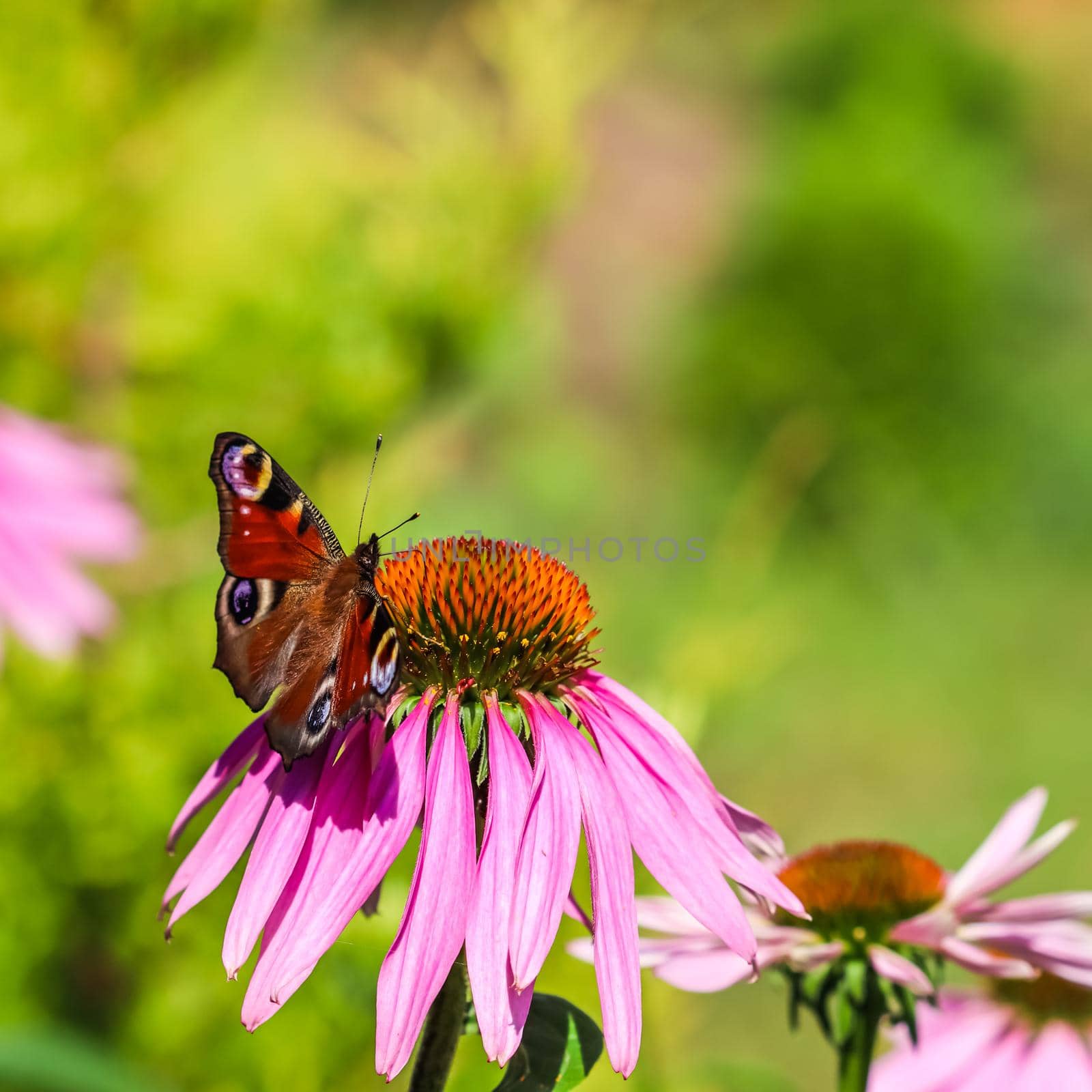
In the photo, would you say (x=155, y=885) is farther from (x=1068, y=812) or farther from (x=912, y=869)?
(x=1068, y=812)

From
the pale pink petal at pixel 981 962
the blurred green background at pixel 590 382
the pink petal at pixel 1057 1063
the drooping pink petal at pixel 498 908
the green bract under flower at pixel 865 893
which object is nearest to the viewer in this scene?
the drooping pink petal at pixel 498 908

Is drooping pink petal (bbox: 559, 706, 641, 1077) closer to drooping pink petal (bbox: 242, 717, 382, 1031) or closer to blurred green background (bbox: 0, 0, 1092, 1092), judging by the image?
drooping pink petal (bbox: 242, 717, 382, 1031)

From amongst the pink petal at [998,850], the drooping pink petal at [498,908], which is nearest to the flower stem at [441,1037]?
the drooping pink petal at [498,908]

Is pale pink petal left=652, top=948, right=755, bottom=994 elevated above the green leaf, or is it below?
above

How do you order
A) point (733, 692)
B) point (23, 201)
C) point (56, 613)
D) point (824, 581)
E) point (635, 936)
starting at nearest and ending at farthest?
point (635, 936)
point (56, 613)
point (23, 201)
point (733, 692)
point (824, 581)

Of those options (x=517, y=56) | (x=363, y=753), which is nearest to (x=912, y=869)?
(x=363, y=753)

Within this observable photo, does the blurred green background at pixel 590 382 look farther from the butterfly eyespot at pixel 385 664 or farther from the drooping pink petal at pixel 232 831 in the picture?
the butterfly eyespot at pixel 385 664

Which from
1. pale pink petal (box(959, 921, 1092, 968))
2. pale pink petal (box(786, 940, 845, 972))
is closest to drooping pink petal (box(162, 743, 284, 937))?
pale pink petal (box(786, 940, 845, 972))
